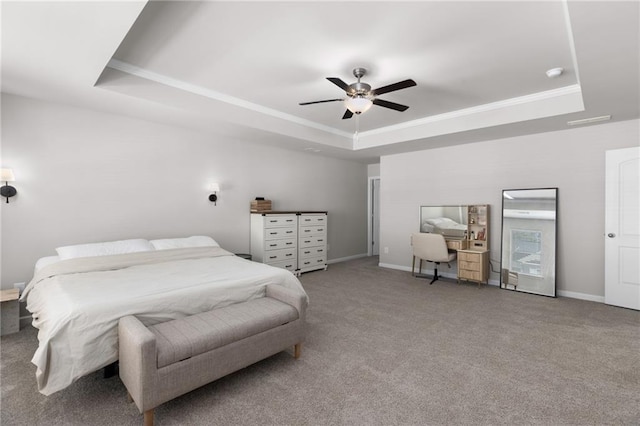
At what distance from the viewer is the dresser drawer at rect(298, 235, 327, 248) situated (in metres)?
5.69

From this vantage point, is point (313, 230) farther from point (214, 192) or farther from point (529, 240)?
point (529, 240)

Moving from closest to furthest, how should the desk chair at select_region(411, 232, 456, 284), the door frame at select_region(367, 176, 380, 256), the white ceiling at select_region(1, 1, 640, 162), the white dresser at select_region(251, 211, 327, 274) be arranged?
the white ceiling at select_region(1, 1, 640, 162) < the desk chair at select_region(411, 232, 456, 284) < the white dresser at select_region(251, 211, 327, 274) < the door frame at select_region(367, 176, 380, 256)

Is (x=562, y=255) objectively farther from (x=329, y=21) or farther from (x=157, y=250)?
(x=157, y=250)

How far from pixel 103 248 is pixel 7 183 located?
1.12 m

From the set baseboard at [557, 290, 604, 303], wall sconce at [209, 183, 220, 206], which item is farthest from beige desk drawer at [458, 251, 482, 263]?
wall sconce at [209, 183, 220, 206]

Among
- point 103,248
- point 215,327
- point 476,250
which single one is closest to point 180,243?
point 103,248

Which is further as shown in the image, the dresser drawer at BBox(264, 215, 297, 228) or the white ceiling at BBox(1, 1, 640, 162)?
the dresser drawer at BBox(264, 215, 297, 228)

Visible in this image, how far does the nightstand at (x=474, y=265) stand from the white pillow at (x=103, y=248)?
4.51 m

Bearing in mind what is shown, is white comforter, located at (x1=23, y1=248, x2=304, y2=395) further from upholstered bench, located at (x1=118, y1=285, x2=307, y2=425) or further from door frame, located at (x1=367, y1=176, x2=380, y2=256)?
door frame, located at (x1=367, y1=176, x2=380, y2=256)

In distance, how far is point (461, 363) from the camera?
250cm

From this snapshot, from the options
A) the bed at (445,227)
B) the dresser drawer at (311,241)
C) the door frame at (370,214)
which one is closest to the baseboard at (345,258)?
the door frame at (370,214)

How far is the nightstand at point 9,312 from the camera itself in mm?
2956

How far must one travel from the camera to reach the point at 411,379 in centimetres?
227

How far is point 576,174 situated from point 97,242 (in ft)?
21.0
